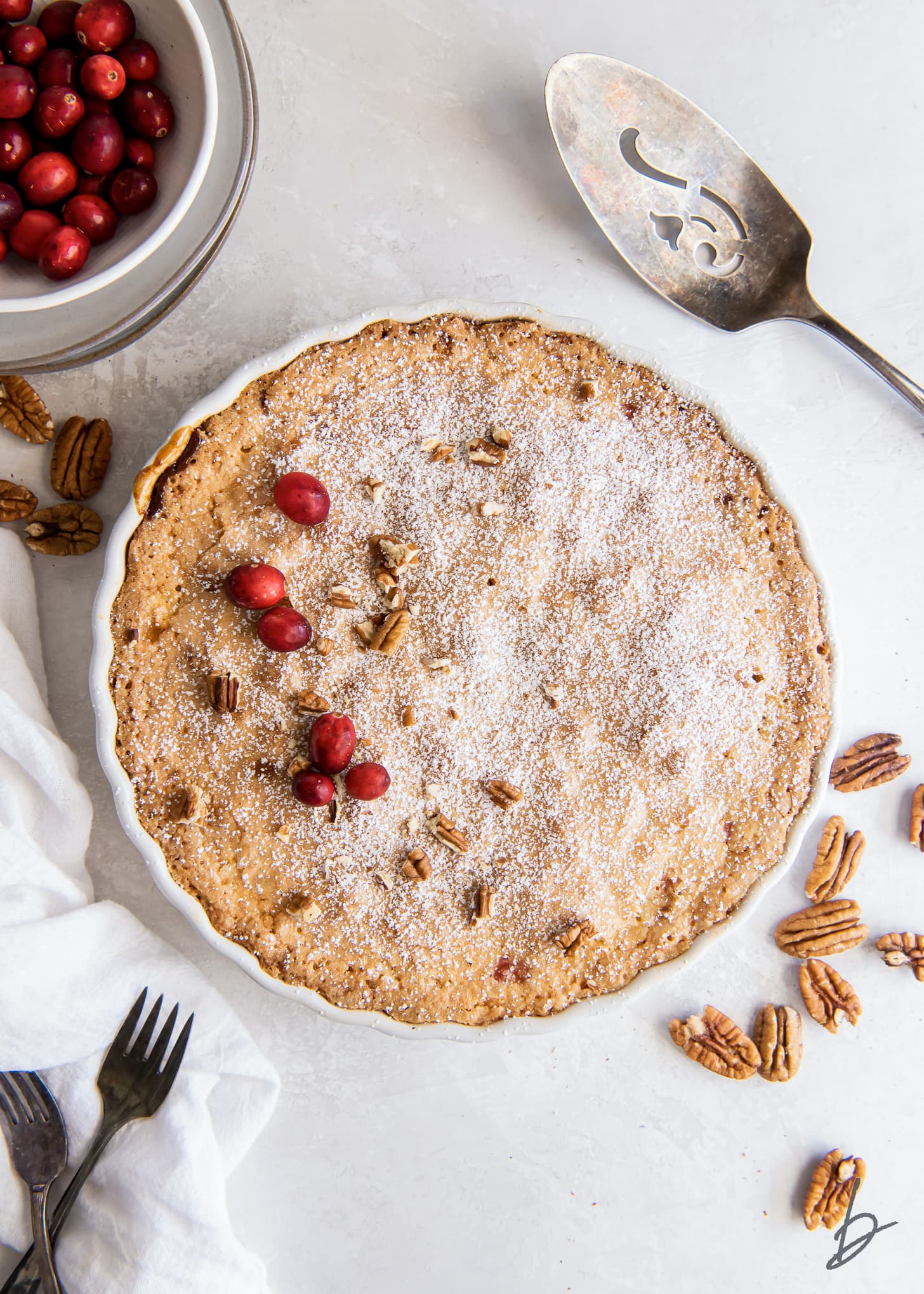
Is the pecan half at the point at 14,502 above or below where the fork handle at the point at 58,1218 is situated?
above

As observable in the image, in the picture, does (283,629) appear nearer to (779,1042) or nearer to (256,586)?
(256,586)

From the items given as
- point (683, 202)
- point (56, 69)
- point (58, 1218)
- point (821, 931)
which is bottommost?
point (58, 1218)

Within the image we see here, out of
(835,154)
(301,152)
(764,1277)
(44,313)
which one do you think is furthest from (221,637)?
(764,1277)

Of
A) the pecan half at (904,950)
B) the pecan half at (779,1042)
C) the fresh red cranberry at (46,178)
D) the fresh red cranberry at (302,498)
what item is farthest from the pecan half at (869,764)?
the fresh red cranberry at (46,178)

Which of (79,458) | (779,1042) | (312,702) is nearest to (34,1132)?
(312,702)

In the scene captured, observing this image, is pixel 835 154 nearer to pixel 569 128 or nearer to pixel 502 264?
pixel 569 128

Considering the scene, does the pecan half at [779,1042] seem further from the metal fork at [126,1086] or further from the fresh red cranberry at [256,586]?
the fresh red cranberry at [256,586]
